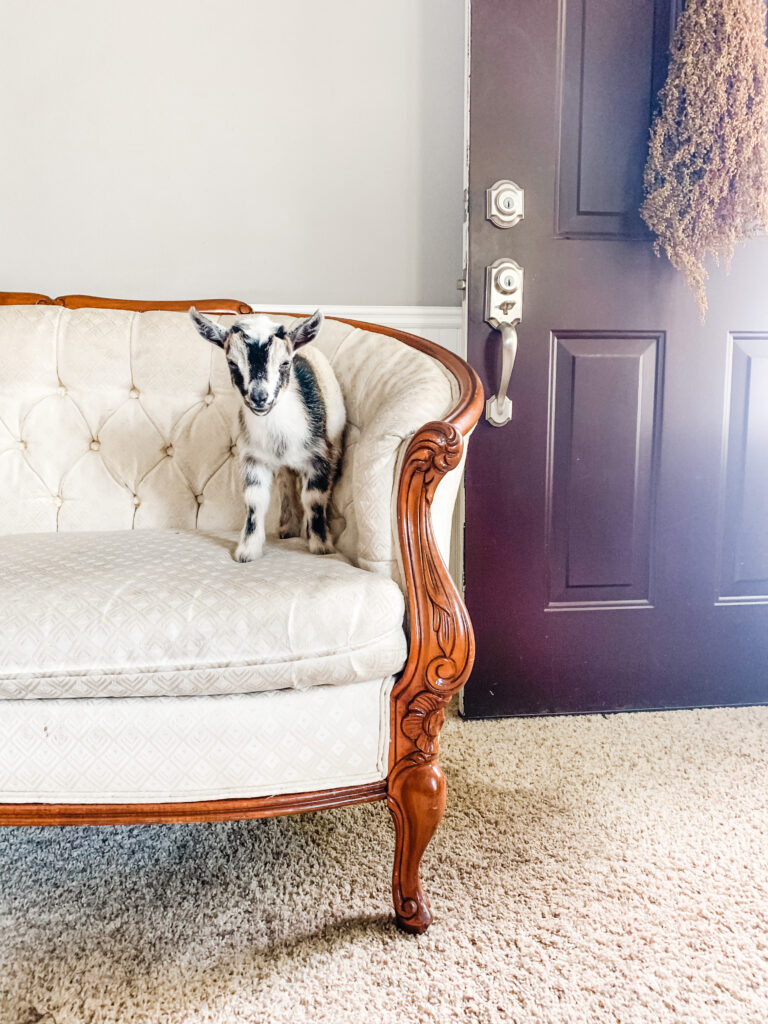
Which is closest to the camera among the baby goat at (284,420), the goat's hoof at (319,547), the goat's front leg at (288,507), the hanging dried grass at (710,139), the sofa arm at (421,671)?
the sofa arm at (421,671)

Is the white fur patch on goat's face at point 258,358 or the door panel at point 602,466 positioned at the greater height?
the white fur patch on goat's face at point 258,358

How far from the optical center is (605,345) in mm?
1891

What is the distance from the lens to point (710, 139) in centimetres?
171

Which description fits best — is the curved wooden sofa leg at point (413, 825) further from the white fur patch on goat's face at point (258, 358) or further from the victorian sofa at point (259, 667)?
the white fur patch on goat's face at point (258, 358)

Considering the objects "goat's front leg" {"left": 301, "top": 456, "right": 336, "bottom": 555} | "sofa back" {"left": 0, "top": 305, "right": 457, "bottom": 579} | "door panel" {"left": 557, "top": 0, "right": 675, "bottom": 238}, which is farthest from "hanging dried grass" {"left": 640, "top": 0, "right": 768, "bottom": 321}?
"goat's front leg" {"left": 301, "top": 456, "right": 336, "bottom": 555}

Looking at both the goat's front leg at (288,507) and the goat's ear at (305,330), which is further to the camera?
the goat's front leg at (288,507)

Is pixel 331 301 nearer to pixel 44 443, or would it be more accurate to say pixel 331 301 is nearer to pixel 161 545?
Result: pixel 44 443

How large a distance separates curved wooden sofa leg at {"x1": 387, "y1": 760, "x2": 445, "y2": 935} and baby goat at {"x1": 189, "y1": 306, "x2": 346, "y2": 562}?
18.4 inches

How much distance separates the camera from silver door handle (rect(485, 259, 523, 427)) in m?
1.82

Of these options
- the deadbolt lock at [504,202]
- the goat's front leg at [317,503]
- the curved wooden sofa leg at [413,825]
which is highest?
the deadbolt lock at [504,202]

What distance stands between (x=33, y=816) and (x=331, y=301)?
1607mm

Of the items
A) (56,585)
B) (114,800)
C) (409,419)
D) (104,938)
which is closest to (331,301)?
(409,419)

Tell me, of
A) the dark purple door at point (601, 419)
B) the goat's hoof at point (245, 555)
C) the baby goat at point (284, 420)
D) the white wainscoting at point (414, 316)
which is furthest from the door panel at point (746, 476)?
the goat's hoof at point (245, 555)

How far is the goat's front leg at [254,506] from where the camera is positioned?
1.33 meters
